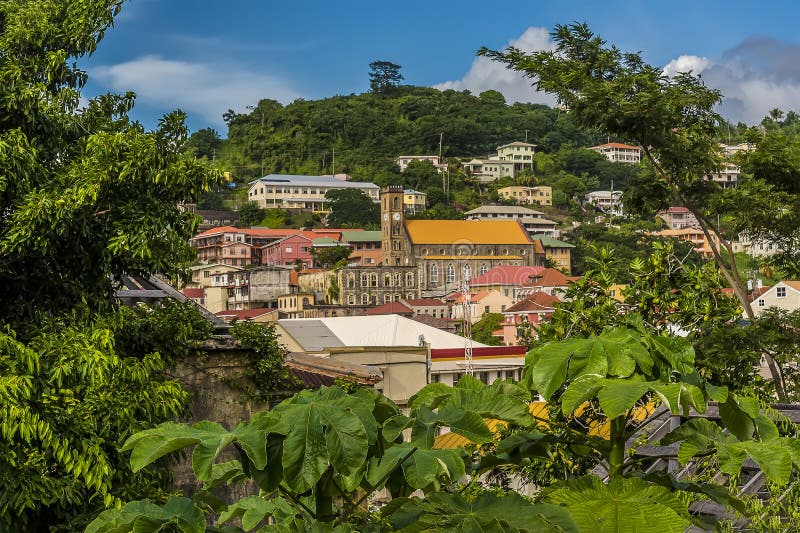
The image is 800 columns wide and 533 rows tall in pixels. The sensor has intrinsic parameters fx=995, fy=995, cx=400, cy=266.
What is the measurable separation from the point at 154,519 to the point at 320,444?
436 mm

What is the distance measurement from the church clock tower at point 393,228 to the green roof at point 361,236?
3.29 m

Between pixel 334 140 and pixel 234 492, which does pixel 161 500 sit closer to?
pixel 234 492

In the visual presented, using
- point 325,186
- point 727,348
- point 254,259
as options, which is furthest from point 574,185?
point 727,348

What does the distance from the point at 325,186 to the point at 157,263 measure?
122 m

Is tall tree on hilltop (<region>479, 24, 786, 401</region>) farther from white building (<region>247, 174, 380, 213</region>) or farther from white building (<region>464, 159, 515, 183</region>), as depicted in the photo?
white building (<region>464, 159, 515, 183</region>)

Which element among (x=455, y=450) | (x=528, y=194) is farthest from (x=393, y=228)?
(x=455, y=450)

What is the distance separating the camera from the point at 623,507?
226 cm

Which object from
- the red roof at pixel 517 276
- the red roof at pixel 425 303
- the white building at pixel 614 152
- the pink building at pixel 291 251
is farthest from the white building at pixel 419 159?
the red roof at pixel 425 303

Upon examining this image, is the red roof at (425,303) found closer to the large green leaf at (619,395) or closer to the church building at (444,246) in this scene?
the church building at (444,246)

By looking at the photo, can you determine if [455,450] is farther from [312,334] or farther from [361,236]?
[361,236]

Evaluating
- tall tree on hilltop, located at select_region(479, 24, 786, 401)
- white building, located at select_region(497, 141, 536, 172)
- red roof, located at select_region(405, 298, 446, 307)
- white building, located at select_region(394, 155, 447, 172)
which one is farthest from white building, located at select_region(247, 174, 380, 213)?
tall tree on hilltop, located at select_region(479, 24, 786, 401)

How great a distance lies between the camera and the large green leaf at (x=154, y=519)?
2211 millimetres

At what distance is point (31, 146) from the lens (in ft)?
20.0

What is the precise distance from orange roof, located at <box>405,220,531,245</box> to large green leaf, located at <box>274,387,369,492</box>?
10483cm
